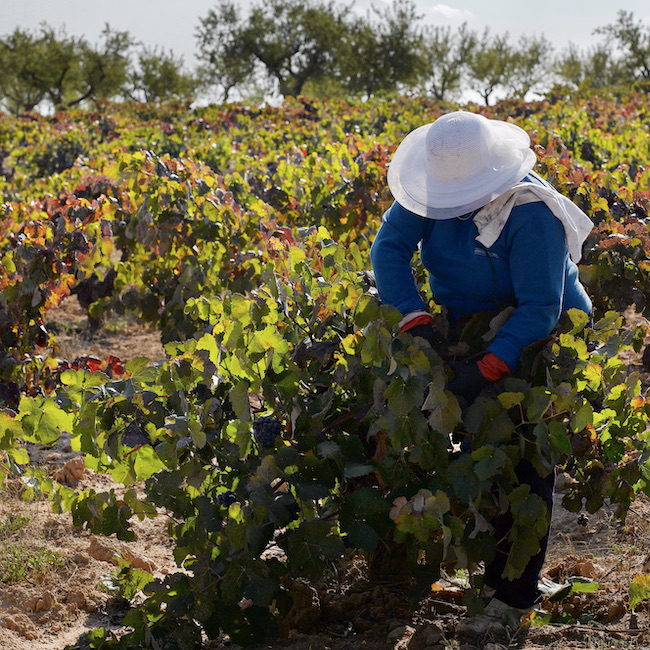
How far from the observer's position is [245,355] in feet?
7.64

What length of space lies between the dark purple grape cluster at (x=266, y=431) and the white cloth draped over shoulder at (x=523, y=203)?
776 mm

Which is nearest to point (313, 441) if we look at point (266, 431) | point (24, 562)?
point (266, 431)

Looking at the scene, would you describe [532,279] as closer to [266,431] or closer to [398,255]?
[398,255]

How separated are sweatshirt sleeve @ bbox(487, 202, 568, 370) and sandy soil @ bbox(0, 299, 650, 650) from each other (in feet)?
2.87

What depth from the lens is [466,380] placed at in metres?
2.30

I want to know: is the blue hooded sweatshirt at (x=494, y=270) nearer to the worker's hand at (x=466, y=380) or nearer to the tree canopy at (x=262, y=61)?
the worker's hand at (x=466, y=380)

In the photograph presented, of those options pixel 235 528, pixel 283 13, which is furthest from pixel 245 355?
pixel 283 13

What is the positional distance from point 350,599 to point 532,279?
4.08ft

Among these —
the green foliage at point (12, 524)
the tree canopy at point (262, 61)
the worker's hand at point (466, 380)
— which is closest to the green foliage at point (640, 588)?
the worker's hand at point (466, 380)

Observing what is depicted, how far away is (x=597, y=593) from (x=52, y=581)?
190 centimetres

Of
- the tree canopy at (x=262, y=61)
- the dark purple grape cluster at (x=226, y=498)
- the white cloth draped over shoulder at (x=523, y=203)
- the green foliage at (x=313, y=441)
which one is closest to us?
the green foliage at (x=313, y=441)

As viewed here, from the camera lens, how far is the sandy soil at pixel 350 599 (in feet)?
8.17

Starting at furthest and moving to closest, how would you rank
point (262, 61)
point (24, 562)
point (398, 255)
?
point (262, 61)
point (24, 562)
point (398, 255)

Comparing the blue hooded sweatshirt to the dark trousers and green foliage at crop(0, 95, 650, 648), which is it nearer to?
green foliage at crop(0, 95, 650, 648)
